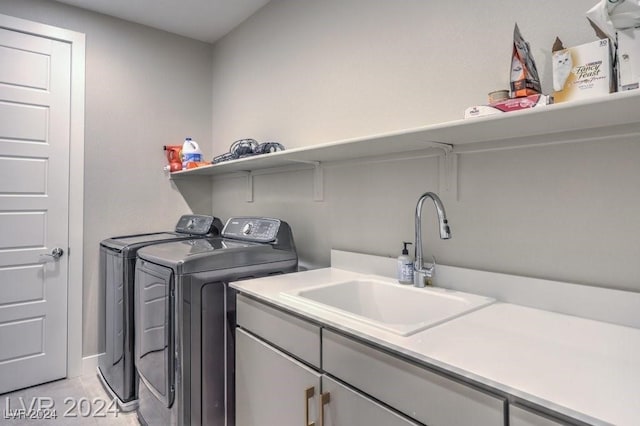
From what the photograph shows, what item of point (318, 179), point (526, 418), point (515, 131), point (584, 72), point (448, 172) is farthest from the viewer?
point (318, 179)

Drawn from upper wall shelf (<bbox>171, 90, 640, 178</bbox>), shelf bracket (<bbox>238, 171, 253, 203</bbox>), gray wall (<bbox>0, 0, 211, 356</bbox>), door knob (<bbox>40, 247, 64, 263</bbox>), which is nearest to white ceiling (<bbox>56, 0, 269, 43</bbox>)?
gray wall (<bbox>0, 0, 211, 356</bbox>)

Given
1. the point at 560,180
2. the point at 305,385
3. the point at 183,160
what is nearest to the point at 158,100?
the point at 183,160

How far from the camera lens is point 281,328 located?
1.38 metres

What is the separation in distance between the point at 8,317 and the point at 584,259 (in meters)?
3.26

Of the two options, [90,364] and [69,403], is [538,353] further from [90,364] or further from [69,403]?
[90,364]

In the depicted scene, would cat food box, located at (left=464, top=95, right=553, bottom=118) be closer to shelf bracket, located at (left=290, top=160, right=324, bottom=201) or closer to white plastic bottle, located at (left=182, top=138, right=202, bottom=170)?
shelf bracket, located at (left=290, top=160, right=324, bottom=201)

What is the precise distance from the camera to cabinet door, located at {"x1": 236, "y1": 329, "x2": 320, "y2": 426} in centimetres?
126

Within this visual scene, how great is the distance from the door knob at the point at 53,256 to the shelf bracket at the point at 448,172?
263cm

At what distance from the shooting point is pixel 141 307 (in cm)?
207

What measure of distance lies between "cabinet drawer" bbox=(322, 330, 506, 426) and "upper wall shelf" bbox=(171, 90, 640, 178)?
74 centimetres

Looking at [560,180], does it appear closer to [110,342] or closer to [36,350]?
[110,342]

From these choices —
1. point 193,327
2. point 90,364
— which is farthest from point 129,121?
point 193,327

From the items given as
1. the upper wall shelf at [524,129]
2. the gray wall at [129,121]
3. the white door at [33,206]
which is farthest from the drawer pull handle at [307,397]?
the white door at [33,206]

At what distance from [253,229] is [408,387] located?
1.47 metres
